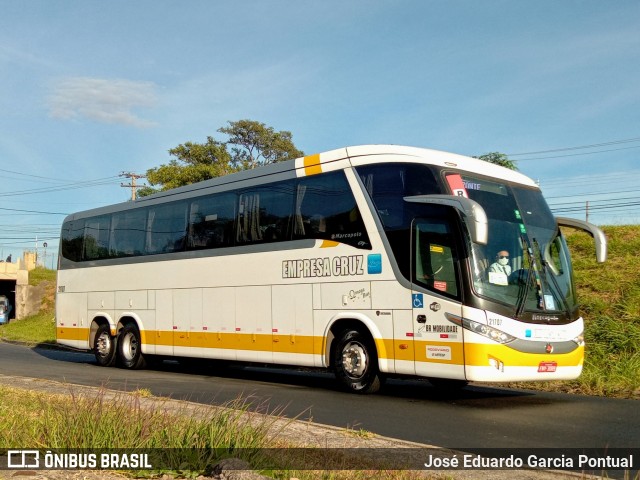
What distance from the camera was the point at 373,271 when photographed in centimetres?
1181

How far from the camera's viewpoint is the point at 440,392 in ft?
41.5

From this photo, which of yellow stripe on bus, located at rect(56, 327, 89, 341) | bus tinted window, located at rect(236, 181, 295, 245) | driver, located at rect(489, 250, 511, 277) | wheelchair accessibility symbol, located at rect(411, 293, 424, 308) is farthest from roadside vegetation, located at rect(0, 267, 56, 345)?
driver, located at rect(489, 250, 511, 277)

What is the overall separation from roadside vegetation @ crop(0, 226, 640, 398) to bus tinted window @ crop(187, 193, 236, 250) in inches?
259

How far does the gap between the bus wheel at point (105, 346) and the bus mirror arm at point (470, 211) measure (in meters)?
10.7

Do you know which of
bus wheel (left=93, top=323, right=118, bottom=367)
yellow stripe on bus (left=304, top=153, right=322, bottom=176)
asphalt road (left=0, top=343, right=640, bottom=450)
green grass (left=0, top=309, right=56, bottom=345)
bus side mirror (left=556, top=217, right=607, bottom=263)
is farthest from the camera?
green grass (left=0, top=309, right=56, bottom=345)

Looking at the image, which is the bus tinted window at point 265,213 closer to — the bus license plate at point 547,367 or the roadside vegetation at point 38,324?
the bus license plate at point 547,367

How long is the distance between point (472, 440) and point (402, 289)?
3728 mm

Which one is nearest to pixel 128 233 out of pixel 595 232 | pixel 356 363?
pixel 356 363

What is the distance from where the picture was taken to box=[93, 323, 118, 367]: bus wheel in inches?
737

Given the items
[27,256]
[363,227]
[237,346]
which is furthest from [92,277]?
[27,256]

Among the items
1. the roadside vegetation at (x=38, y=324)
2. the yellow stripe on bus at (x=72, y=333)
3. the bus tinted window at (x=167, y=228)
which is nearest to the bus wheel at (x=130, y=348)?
the yellow stripe on bus at (x=72, y=333)

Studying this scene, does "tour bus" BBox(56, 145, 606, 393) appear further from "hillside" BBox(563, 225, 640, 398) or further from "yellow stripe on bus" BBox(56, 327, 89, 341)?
"yellow stripe on bus" BBox(56, 327, 89, 341)

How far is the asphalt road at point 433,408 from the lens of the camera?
8141mm

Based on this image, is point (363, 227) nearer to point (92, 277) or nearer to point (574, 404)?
point (574, 404)
